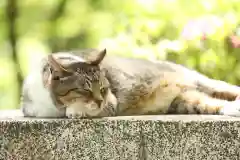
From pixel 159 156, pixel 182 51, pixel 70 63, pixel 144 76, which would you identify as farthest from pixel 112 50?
pixel 159 156

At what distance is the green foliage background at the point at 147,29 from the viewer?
2.21 meters

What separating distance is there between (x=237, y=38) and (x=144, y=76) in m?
0.77

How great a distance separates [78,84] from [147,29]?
3.13 ft

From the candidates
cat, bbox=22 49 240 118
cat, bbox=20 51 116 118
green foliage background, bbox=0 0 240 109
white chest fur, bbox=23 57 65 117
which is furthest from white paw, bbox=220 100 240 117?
green foliage background, bbox=0 0 240 109

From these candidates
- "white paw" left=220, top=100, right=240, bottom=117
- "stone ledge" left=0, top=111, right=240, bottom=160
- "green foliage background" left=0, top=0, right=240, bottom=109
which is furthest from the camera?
"green foliage background" left=0, top=0, right=240, bottom=109

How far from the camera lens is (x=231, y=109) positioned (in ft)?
4.75

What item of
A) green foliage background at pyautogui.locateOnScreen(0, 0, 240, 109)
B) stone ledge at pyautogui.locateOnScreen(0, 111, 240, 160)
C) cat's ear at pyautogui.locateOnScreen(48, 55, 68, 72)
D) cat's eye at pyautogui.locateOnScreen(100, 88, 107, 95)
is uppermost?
green foliage background at pyautogui.locateOnScreen(0, 0, 240, 109)

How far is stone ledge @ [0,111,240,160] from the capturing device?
4.19 ft

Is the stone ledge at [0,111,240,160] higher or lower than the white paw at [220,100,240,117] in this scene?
lower

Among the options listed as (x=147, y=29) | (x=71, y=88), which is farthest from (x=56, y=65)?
(x=147, y=29)

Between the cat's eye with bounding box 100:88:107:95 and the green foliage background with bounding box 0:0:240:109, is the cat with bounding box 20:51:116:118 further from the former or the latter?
the green foliage background with bounding box 0:0:240:109

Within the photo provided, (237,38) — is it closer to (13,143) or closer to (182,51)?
(182,51)

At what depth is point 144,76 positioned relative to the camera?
5.28ft

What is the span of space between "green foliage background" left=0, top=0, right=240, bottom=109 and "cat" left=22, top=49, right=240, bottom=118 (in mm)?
468
